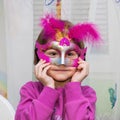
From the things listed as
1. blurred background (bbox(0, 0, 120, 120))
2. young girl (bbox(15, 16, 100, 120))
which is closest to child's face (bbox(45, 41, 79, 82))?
young girl (bbox(15, 16, 100, 120))

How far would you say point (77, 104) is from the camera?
3.10ft

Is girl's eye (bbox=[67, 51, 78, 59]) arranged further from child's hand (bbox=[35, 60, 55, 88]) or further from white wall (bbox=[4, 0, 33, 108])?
white wall (bbox=[4, 0, 33, 108])

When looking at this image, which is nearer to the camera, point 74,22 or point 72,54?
point 72,54

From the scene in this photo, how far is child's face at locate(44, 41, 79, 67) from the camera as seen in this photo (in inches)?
37.6

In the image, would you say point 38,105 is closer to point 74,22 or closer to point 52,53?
point 52,53

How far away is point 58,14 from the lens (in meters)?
1.23

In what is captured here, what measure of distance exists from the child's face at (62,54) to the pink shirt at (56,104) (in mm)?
72

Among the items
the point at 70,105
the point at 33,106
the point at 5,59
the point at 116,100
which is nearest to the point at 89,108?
the point at 70,105

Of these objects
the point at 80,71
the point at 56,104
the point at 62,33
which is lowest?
the point at 56,104

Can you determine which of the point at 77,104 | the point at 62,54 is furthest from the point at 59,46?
the point at 77,104

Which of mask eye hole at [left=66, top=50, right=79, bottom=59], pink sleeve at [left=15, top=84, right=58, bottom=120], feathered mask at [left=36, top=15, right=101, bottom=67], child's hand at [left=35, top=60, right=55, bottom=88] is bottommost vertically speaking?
pink sleeve at [left=15, top=84, right=58, bottom=120]

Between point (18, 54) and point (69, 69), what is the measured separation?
35 cm

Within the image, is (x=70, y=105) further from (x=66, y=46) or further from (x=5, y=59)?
(x=5, y=59)

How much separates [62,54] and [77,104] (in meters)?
0.15
